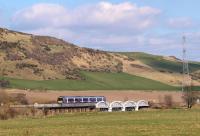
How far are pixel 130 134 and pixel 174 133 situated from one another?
3395 millimetres

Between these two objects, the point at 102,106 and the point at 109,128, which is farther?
the point at 102,106

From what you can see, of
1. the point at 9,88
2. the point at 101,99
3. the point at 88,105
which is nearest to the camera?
the point at 88,105

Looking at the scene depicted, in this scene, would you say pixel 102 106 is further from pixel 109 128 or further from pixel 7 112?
pixel 109 128

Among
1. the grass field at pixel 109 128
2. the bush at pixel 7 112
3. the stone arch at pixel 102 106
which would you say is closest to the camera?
the grass field at pixel 109 128

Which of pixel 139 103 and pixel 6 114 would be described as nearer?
pixel 6 114

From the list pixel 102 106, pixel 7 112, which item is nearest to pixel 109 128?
pixel 7 112

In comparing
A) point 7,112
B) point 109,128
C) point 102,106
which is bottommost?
point 109,128

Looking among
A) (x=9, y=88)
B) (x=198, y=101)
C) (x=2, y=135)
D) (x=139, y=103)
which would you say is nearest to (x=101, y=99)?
(x=139, y=103)

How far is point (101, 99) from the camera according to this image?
514 feet

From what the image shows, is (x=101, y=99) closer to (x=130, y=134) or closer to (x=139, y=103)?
(x=139, y=103)

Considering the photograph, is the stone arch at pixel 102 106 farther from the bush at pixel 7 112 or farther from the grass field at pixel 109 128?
the grass field at pixel 109 128

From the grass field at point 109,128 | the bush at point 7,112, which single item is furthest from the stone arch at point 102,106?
the grass field at point 109,128

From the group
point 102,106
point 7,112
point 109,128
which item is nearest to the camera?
point 109,128

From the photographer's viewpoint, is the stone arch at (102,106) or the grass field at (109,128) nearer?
the grass field at (109,128)
